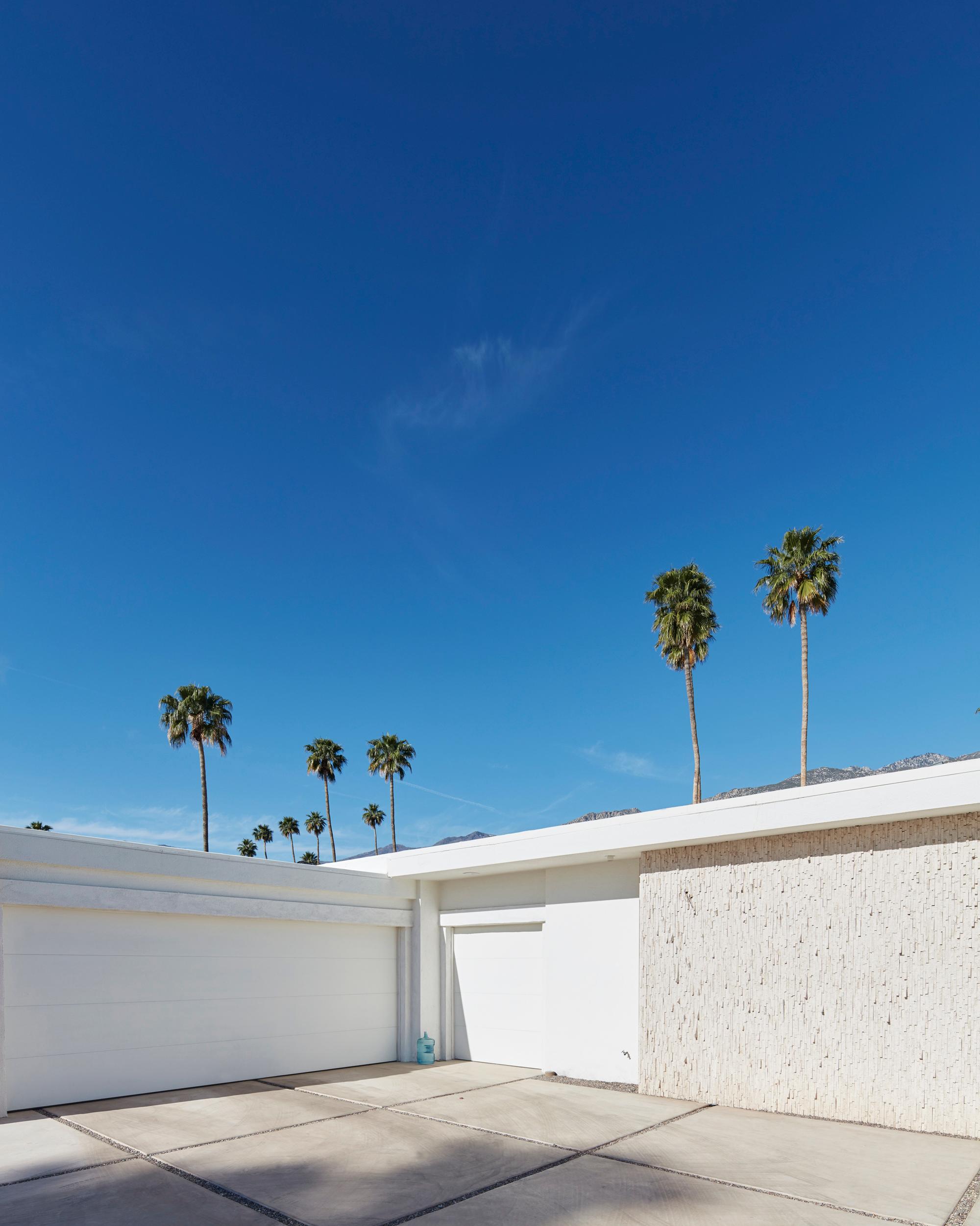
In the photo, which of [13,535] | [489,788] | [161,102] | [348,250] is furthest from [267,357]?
[489,788]

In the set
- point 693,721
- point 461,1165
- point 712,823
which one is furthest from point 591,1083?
point 693,721

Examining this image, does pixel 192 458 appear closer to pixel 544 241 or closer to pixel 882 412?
pixel 544 241

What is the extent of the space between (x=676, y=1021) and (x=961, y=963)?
125 inches

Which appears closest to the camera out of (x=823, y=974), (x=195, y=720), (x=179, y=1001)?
(x=823, y=974)

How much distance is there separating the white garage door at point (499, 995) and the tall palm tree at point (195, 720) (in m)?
23.2

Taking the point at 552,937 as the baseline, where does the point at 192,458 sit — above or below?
above

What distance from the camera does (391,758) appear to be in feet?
143

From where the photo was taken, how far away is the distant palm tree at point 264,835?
57.6m

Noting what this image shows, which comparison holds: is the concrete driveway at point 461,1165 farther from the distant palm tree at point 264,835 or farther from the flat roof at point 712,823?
the distant palm tree at point 264,835

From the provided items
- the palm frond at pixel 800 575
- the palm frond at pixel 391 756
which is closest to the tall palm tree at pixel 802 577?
the palm frond at pixel 800 575

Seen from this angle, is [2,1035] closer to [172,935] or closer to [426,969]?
[172,935]

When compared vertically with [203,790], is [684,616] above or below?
above

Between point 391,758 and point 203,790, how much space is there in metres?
13.8

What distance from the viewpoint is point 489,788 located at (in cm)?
3609
